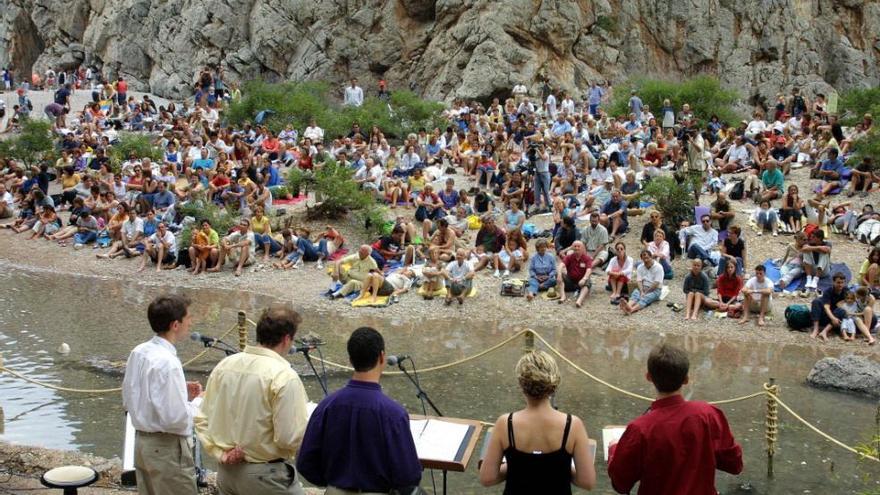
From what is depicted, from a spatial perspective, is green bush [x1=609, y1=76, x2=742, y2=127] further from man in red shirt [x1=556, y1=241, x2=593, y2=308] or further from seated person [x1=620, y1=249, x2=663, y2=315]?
seated person [x1=620, y1=249, x2=663, y2=315]

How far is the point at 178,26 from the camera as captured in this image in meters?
37.5

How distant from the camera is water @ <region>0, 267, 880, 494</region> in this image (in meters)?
8.80

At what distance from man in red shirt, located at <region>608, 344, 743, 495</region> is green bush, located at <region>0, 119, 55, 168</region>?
2353 cm

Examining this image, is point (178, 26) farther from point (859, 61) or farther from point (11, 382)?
point (11, 382)

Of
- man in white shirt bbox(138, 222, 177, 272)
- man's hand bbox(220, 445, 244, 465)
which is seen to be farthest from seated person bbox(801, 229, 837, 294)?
man's hand bbox(220, 445, 244, 465)

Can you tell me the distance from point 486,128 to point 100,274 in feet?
38.3

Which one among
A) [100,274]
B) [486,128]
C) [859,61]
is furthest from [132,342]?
[859,61]

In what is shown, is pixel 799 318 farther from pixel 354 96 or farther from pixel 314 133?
pixel 354 96

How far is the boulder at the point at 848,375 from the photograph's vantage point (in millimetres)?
10891

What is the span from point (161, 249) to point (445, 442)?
13.3 m

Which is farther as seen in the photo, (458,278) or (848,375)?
(458,278)

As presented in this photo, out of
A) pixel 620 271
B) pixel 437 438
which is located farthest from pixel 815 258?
pixel 437 438

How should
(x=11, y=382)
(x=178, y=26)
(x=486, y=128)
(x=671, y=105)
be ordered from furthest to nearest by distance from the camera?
(x=178, y=26) → (x=671, y=105) → (x=486, y=128) → (x=11, y=382)

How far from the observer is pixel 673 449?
4.31 meters
